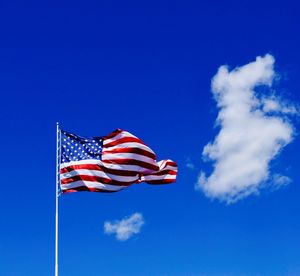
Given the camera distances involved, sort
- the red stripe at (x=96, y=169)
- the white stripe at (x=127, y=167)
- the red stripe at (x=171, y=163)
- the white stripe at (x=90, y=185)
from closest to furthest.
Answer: the white stripe at (x=90, y=185)
the red stripe at (x=96, y=169)
the white stripe at (x=127, y=167)
the red stripe at (x=171, y=163)

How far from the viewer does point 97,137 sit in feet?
180

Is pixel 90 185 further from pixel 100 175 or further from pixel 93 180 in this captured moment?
pixel 100 175

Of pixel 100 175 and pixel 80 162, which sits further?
pixel 100 175

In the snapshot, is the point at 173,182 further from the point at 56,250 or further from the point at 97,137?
the point at 56,250

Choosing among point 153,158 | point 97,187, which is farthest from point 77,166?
point 153,158

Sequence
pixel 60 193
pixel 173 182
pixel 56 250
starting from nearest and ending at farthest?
1. pixel 56 250
2. pixel 60 193
3. pixel 173 182

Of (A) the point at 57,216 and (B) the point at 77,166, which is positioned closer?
(A) the point at 57,216

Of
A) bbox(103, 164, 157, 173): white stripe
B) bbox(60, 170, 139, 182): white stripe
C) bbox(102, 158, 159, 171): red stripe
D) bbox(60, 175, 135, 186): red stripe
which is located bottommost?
bbox(60, 175, 135, 186): red stripe

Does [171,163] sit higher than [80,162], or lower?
higher

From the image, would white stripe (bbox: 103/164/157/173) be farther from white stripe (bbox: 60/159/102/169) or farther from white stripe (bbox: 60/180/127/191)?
white stripe (bbox: 60/180/127/191)

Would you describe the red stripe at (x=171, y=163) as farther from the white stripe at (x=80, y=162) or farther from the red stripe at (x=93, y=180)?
the white stripe at (x=80, y=162)

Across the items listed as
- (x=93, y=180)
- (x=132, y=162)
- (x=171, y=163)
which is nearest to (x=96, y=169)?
(x=93, y=180)

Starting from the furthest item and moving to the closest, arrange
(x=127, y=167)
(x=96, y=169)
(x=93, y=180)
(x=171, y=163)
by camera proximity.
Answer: (x=171, y=163), (x=127, y=167), (x=96, y=169), (x=93, y=180)

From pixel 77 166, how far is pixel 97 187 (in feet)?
6.71
